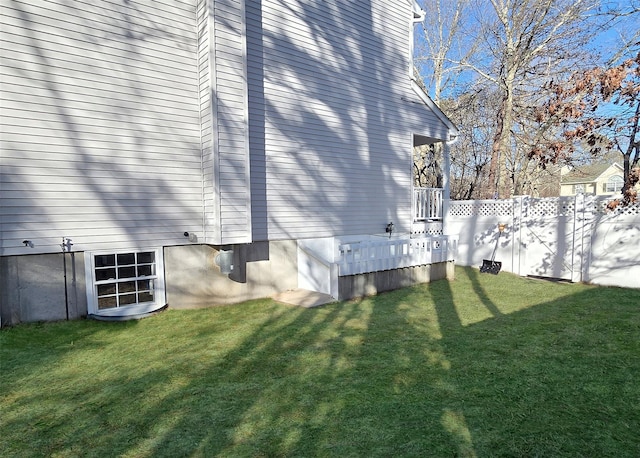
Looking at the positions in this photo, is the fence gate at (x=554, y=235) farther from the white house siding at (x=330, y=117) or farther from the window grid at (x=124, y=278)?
the window grid at (x=124, y=278)

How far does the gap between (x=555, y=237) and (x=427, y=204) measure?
10.7 ft

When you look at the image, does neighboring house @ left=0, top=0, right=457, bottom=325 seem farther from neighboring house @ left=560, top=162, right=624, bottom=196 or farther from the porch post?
neighboring house @ left=560, top=162, right=624, bottom=196

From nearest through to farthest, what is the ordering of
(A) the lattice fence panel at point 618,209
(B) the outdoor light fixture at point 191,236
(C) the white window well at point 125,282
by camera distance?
(C) the white window well at point 125,282
(B) the outdoor light fixture at point 191,236
(A) the lattice fence panel at point 618,209

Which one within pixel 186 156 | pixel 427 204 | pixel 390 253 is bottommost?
pixel 390 253

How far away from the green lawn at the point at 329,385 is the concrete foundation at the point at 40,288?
0.25 m

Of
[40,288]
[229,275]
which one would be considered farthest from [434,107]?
[40,288]

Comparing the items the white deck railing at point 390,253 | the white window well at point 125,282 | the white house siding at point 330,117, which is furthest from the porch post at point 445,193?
the white window well at point 125,282

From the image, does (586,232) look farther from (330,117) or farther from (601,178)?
(601,178)

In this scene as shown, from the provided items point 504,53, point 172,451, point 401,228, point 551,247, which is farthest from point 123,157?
point 504,53

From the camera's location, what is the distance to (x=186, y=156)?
6457 millimetres

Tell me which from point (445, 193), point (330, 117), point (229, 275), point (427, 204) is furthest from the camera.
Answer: point (427, 204)

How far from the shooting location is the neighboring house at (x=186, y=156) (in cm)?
529

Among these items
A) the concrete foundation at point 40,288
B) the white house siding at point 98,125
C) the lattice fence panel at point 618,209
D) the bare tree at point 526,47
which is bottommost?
the concrete foundation at point 40,288

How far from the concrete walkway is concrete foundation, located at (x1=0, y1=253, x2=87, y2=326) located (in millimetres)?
3242
